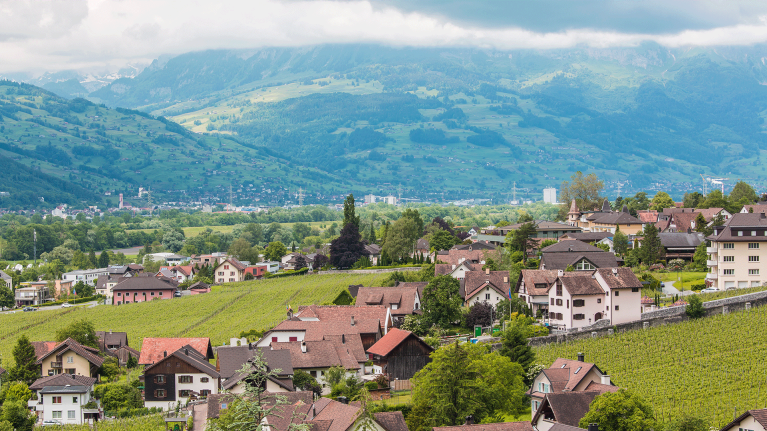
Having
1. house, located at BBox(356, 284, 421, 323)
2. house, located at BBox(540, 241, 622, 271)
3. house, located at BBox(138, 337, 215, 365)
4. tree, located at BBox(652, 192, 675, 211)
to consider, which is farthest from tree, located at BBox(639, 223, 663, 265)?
house, located at BBox(138, 337, 215, 365)

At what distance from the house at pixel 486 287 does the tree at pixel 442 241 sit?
3261cm

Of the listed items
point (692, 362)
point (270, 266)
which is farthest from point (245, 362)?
point (270, 266)

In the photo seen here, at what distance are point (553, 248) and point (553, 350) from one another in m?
27.7

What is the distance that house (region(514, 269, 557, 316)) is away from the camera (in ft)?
212

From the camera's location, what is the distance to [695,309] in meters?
56.8

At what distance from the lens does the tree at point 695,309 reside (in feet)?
186

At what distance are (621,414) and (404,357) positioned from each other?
2201 cm

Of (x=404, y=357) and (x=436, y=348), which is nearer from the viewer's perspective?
(x=404, y=357)

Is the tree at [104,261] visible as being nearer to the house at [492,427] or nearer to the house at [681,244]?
the house at [681,244]

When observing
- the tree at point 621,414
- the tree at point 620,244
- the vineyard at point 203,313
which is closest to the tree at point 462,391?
the tree at point 621,414

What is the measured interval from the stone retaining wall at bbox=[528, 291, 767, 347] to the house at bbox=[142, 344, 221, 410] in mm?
24316

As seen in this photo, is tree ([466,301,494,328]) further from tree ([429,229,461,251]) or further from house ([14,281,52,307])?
house ([14,281,52,307])

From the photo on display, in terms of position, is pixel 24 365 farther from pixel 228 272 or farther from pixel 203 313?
pixel 228 272

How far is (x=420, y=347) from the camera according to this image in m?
54.7
